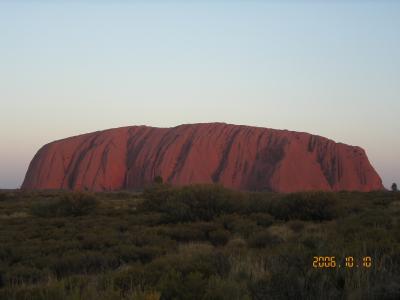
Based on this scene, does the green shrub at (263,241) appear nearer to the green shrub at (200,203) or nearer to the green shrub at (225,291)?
the green shrub at (225,291)

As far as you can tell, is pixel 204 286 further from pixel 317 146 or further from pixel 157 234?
pixel 317 146

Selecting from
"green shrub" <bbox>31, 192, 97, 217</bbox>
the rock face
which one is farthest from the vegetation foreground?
the rock face

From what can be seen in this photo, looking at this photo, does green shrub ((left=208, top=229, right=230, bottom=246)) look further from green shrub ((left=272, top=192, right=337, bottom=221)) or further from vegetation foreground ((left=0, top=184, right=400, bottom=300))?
green shrub ((left=272, top=192, right=337, bottom=221))

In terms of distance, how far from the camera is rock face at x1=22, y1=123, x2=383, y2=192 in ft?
225

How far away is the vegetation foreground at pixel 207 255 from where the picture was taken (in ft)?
20.2

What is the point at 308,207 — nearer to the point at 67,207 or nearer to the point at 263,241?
the point at 263,241

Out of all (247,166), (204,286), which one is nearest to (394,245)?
(204,286)

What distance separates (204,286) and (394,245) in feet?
12.4

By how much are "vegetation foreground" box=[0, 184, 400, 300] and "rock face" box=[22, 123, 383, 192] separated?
45666mm
